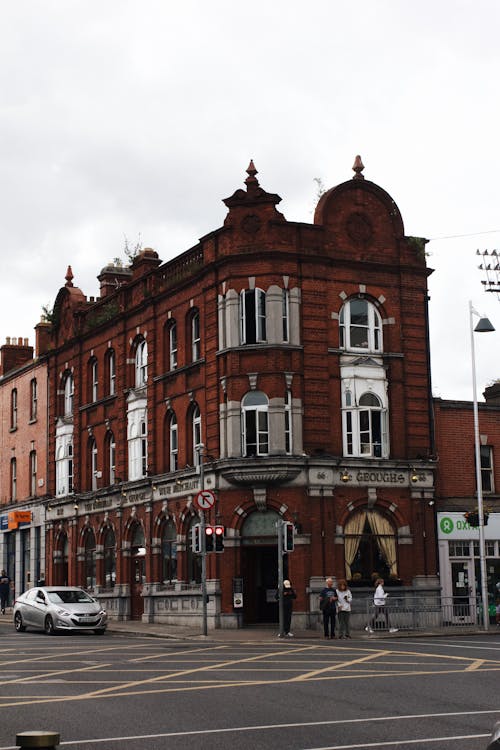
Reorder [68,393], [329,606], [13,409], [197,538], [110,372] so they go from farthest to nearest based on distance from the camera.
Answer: [13,409] < [68,393] < [110,372] < [197,538] < [329,606]

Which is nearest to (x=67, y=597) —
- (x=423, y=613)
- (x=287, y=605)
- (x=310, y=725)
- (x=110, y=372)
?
(x=287, y=605)

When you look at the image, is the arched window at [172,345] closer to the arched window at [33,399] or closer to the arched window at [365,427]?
the arched window at [365,427]

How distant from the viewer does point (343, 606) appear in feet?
96.6

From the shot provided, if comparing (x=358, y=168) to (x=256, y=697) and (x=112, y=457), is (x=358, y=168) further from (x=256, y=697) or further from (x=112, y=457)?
(x=256, y=697)

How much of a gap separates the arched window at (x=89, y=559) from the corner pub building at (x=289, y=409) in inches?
190

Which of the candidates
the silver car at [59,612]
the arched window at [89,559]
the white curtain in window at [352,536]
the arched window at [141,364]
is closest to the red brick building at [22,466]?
the arched window at [89,559]

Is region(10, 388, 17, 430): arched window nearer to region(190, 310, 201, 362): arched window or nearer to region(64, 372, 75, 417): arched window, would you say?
region(64, 372, 75, 417): arched window

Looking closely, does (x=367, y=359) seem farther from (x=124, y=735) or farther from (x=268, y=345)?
(x=124, y=735)

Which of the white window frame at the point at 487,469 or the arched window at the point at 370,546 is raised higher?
the white window frame at the point at 487,469

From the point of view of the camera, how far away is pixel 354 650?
A: 24875 millimetres

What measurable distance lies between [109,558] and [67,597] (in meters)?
10.6

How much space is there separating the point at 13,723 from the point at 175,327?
28226mm

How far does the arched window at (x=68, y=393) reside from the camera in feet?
163

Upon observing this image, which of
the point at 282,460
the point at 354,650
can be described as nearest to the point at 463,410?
the point at 282,460
